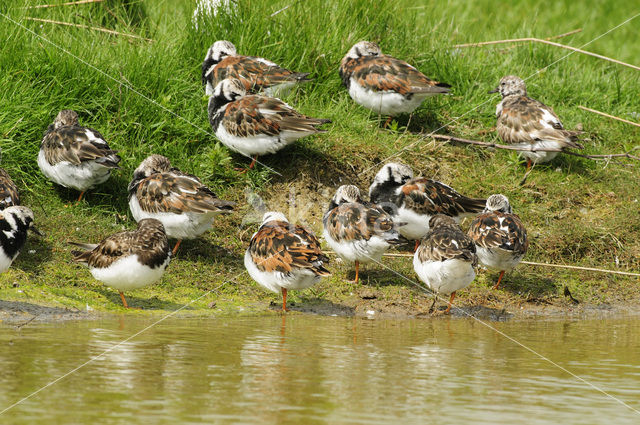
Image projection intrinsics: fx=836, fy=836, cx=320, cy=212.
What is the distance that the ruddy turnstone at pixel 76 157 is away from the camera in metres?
9.77

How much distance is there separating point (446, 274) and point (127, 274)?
327 centimetres

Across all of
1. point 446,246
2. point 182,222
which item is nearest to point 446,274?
point 446,246

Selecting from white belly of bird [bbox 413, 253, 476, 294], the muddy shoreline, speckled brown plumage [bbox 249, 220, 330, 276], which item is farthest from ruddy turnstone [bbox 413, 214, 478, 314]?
speckled brown plumage [bbox 249, 220, 330, 276]

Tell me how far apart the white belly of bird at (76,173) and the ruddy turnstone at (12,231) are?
1068 millimetres

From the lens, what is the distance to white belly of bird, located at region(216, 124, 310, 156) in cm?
1058

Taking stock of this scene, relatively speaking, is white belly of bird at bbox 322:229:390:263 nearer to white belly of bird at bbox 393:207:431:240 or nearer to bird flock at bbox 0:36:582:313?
bird flock at bbox 0:36:582:313

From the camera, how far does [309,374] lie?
6.02 m

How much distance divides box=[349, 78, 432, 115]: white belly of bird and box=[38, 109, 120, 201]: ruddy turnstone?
3692 millimetres

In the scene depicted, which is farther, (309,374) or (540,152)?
(540,152)

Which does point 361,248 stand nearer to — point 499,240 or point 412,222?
point 412,222

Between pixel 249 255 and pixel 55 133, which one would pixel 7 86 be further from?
pixel 249 255

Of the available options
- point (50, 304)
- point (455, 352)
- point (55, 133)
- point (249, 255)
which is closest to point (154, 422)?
point (455, 352)

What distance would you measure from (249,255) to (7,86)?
13.3 ft

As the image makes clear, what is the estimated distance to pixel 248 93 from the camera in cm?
1172
